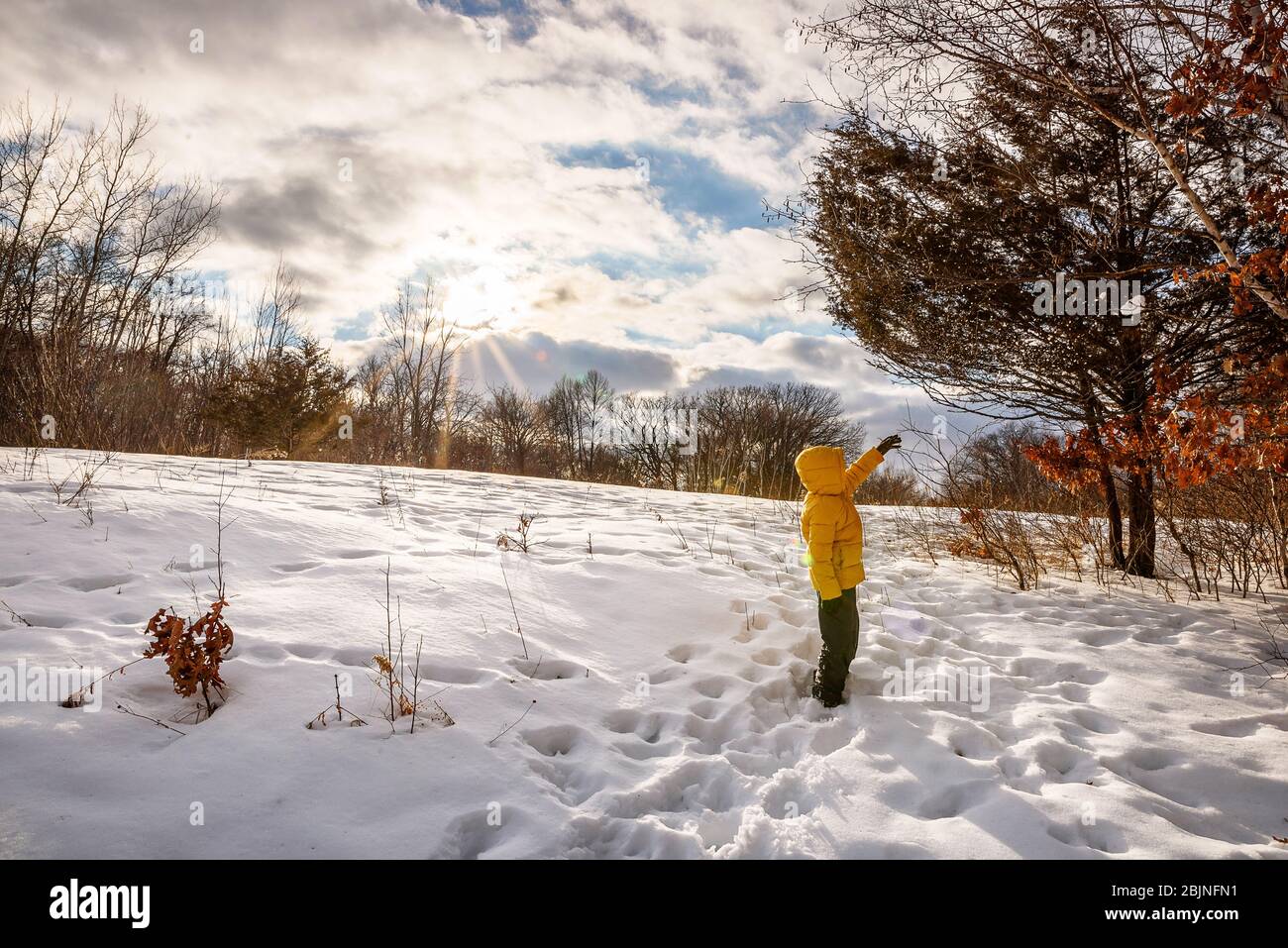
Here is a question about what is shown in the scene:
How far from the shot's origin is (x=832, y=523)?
3.42 meters

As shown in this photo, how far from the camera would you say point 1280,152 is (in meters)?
3.74

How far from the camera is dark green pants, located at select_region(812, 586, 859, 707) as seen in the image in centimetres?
340

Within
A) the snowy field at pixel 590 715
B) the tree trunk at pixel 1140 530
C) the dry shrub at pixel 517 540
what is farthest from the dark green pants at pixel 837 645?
the tree trunk at pixel 1140 530

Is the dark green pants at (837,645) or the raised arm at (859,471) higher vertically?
the raised arm at (859,471)

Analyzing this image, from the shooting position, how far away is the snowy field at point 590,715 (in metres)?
2.10

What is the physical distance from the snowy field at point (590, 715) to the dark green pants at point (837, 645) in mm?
132

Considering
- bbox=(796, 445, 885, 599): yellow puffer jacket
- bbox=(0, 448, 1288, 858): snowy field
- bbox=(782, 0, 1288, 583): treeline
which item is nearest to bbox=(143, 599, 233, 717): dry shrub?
bbox=(0, 448, 1288, 858): snowy field

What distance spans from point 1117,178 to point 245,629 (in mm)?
7696

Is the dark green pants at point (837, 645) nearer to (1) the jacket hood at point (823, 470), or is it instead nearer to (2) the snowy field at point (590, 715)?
(2) the snowy field at point (590, 715)

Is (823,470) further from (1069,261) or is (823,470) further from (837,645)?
(1069,261)

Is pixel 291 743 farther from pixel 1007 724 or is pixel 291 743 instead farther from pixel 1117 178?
pixel 1117 178

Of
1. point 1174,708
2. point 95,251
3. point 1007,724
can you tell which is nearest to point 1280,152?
point 1174,708

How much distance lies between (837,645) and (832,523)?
71 cm

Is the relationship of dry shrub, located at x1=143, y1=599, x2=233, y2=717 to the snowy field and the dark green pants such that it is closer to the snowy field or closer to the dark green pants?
the snowy field
